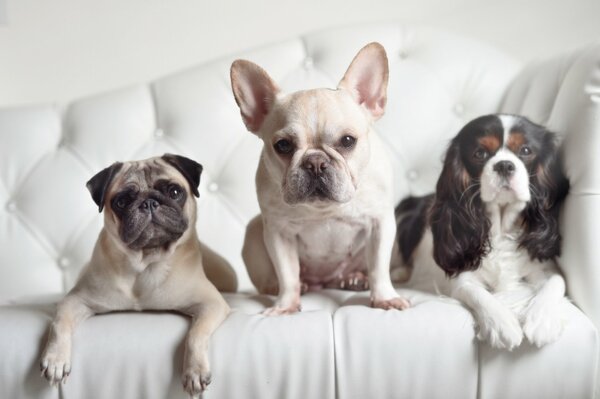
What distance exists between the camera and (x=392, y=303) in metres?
1.42

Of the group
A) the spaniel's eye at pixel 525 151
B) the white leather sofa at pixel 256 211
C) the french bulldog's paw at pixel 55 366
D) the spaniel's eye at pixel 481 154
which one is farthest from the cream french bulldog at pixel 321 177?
the french bulldog's paw at pixel 55 366

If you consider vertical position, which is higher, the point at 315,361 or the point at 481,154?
the point at 481,154

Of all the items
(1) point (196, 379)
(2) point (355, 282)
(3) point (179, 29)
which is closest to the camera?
(1) point (196, 379)

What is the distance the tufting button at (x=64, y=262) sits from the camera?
6.73 ft

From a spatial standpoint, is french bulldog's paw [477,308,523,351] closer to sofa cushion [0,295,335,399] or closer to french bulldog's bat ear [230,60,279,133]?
sofa cushion [0,295,335,399]

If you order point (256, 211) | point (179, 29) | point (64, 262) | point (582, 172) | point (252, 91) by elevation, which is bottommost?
point (64, 262)

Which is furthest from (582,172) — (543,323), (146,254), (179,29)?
(179,29)

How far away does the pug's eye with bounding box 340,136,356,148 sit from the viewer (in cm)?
135

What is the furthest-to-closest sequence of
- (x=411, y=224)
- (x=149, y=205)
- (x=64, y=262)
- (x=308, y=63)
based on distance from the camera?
(x=308, y=63)
(x=64, y=262)
(x=411, y=224)
(x=149, y=205)

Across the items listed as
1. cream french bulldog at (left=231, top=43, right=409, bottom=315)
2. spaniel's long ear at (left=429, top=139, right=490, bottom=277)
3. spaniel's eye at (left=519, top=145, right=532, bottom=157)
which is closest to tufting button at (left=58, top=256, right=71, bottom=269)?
cream french bulldog at (left=231, top=43, right=409, bottom=315)

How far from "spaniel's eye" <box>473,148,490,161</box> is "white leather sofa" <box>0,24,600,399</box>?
0.19 metres

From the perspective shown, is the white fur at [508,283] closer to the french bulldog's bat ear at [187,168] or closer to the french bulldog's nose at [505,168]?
the french bulldog's nose at [505,168]

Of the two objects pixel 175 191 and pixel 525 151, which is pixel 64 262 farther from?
pixel 525 151

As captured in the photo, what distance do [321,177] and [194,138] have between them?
917 mm
